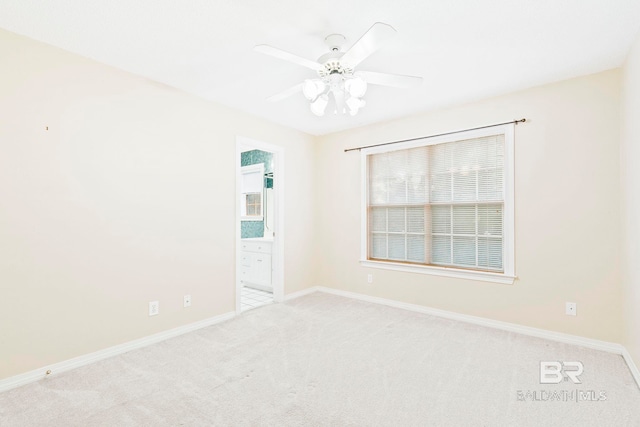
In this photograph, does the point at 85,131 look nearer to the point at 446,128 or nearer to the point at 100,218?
the point at 100,218

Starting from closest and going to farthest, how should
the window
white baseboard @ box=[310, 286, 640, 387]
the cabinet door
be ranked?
white baseboard @ box=[310, 286, 640, 387], the window, the cabinet door

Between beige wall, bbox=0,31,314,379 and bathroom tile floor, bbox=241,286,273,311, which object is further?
bathroom tile floor, bbox=241,286,273,311

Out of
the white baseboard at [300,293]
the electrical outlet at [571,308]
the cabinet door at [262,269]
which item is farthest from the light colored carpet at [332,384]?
the cabinet door at [262,269]

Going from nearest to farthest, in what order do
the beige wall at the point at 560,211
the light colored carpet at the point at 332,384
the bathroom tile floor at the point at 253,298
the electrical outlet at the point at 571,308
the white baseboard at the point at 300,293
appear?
1. the light colored carpet at the point at 332,384
2. the beige wall at the point at 560,211
3. the electrical outlet at the point at 571,308
4. the bathroom tile floor at the point at 253,298
5. the white baseboard at the point at 300,293

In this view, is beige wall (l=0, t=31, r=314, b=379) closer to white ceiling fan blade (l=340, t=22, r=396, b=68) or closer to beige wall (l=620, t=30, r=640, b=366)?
white ceiling fan blade (l=340, t=22, r=396, b=68)

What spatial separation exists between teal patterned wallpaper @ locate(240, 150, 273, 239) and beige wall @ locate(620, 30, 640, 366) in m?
4.80

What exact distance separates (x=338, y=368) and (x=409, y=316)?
5.17 ft

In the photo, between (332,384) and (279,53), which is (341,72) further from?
(332,384)

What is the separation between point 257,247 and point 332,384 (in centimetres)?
310

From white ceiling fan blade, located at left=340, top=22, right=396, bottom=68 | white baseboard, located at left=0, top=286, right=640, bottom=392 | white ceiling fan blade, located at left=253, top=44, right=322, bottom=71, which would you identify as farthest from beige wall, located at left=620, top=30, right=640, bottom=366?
white ceiling fan blade, located at left=253, top=44, right=322, bottom=71

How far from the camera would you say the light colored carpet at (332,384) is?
6.26ft

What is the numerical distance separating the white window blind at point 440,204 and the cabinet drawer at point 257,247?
1.56m

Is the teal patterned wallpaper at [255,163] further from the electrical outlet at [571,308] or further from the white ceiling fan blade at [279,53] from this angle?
the electrical outlet at [571,308]

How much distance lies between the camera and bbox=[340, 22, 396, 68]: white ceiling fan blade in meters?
1.69
